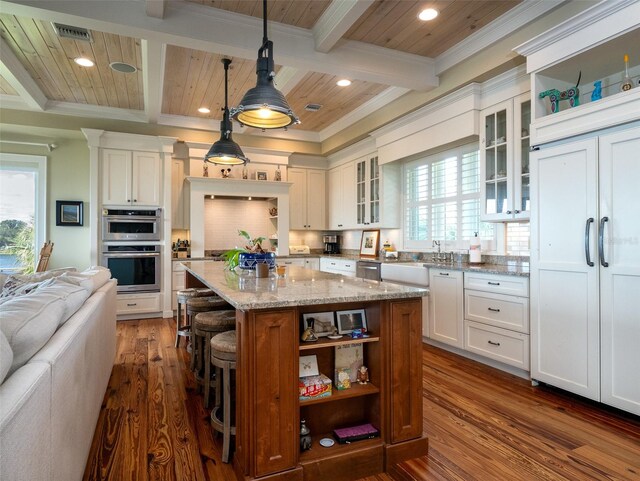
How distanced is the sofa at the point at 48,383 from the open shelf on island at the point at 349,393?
98cm

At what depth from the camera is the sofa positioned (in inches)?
35.8

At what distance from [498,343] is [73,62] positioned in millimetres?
4985

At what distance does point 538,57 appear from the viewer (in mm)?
2912

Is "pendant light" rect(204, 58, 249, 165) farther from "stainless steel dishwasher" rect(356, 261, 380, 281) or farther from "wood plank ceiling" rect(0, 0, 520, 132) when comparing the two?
"stainless steel dishwasher" rect(356, 261, 380, 281)

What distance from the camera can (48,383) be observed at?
1.14 meters

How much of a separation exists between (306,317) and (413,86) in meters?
3.06

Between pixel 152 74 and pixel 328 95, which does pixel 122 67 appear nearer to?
pixel 152 74

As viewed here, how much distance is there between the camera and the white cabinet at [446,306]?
3.67 meters

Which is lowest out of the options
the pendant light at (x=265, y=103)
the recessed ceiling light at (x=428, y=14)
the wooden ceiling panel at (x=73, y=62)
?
the pendant light at (x=265, y=103)

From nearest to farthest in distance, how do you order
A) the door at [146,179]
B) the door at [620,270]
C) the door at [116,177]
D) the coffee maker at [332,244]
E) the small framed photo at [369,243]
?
1. the door at [620,270]
2. the door at [116,177]
3. the door at [146,179]
4. the small framed photo at [369,243]
5. the coffee maker at [332,244]

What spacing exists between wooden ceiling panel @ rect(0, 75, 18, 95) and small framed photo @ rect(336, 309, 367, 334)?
4.91m

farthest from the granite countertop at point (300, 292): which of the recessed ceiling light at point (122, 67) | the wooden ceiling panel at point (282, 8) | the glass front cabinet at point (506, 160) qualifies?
the recessed ceiling light at point (122, 67)

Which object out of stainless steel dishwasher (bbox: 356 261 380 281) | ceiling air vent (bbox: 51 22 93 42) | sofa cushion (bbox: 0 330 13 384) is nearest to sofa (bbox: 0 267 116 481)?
sofa cushion (bbox: 0 330 13 384)

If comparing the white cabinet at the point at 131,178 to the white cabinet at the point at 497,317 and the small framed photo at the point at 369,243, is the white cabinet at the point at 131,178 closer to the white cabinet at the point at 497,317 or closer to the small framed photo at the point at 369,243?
the small framed photo at the point at 369,243
